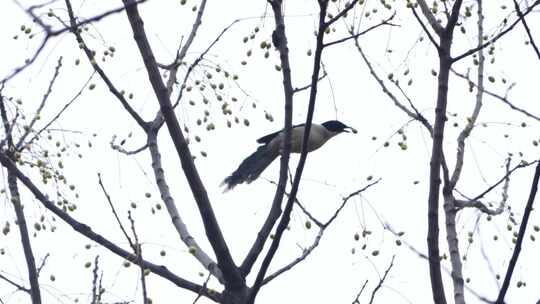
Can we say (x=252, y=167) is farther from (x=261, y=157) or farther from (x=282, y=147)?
(x=282, y=147)

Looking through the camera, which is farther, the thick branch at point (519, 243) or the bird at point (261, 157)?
the bird at point (261, 157)

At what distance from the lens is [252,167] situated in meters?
6.40

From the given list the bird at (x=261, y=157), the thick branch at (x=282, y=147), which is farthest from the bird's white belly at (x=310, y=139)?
the thick branch at (x=282, y=147)

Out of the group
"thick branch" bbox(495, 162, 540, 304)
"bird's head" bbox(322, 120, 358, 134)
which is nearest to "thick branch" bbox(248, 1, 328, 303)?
"thick branch" bbox(495, 162, 540, 304)

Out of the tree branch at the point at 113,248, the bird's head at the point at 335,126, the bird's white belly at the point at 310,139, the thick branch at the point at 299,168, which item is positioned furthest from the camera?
the bird's head at the point at 335,126

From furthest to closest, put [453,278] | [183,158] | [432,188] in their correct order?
[453,278] < [183,158] < [432,188]

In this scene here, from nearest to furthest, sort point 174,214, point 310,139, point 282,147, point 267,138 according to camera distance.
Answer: point 282,147, point 174,214, point 267,138, point 310,139

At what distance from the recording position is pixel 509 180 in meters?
4.86

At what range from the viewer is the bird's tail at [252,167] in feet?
20.1

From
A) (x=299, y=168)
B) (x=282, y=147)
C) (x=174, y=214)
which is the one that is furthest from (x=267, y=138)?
(x=299, y=168)

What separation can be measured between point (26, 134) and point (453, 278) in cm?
220

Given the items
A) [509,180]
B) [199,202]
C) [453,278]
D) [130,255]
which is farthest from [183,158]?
[509,180]

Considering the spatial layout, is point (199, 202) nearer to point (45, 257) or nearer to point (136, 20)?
point (136, 20)

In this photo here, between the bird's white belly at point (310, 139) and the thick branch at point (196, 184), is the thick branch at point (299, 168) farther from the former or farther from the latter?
the bird's white belly at point (310, 139)
